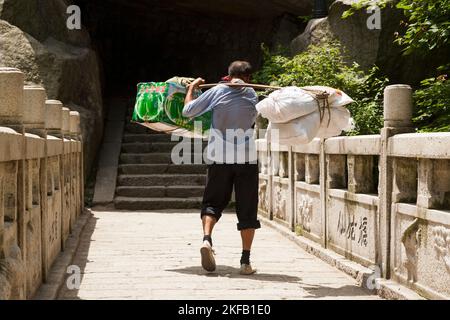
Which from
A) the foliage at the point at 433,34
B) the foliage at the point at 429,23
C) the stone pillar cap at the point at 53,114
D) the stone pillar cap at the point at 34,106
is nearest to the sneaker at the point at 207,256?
the stone pillar cap at the point at 34,106

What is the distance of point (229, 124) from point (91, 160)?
9.57 m

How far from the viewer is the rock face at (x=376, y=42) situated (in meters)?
15.7

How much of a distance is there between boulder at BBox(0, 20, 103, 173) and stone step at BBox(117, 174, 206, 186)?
39.3 inches

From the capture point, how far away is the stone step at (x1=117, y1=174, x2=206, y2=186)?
1553 centimetres

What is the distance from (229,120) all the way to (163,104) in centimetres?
88

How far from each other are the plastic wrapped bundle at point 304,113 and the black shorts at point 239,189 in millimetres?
768

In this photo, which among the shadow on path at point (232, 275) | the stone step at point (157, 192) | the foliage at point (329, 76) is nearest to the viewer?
the shadow on path at point (232, 275)

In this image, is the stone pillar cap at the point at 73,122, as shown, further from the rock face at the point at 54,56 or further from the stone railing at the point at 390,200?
the stone railing at the point at 390,200

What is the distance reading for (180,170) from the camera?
52.8ft

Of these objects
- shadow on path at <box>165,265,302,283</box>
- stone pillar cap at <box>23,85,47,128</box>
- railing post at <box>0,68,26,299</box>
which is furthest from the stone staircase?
railing post at <box>0,68,26,299</box>

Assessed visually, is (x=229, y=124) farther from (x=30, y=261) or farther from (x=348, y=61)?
(x=348, y=61)

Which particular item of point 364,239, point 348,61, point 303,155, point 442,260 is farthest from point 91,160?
point 442,260

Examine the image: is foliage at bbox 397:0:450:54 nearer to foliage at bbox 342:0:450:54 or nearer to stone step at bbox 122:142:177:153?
foliage at bbox 342:0:450:54

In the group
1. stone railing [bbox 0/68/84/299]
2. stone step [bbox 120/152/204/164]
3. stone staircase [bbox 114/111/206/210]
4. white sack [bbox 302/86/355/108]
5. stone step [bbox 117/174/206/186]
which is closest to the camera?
stone railing [bbox 0/68/84/299]
